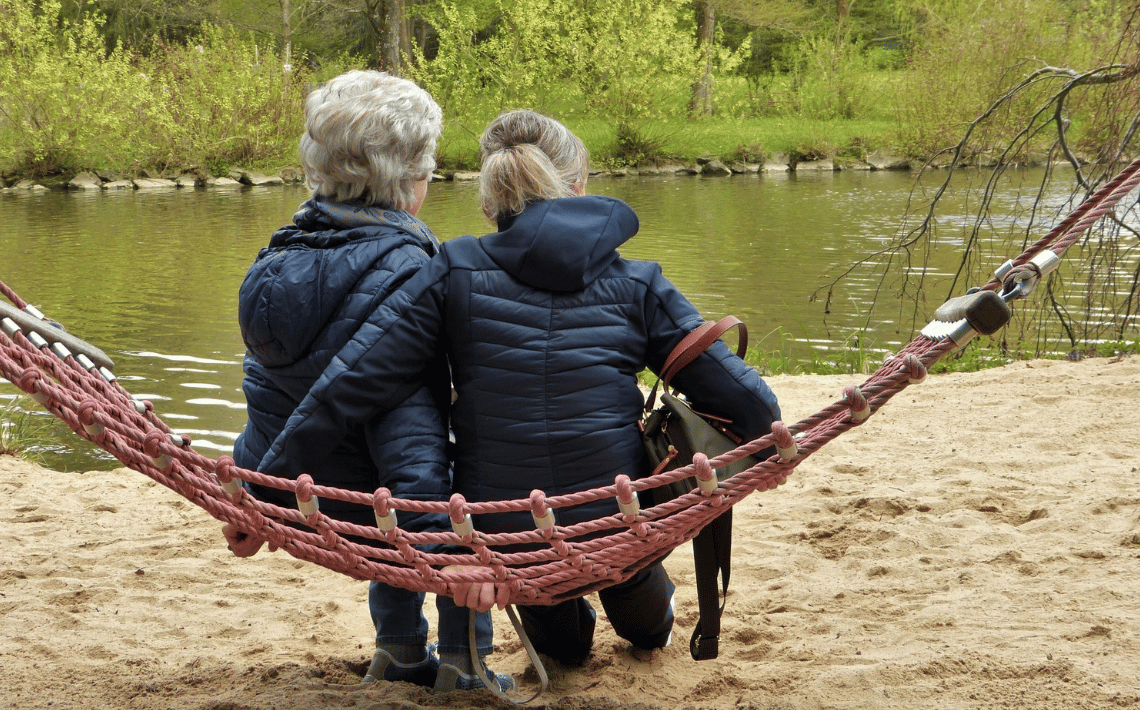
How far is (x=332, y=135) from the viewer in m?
2.17

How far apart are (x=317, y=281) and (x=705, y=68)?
23491 millimetres

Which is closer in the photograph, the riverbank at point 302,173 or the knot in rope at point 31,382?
the knot in rope at point 31,382

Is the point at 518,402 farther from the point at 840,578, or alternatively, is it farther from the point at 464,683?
the point at 840,578

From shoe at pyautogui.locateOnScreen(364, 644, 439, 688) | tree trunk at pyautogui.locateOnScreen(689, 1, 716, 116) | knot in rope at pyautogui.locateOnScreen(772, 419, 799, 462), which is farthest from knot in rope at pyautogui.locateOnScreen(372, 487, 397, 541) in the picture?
tree trunk at pyautogui.locateOnScreen(689, 1, 716, 116)

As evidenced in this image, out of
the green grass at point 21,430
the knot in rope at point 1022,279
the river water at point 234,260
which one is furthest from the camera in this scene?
the river water at point 234,260

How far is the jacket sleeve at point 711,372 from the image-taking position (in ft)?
6.91

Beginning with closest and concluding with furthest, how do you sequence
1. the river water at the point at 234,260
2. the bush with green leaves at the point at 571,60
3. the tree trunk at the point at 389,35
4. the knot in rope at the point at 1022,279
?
the knot in rope at the point at 1022,279
the river water at the point at 234,260
the tree trunk at the point at 389,35
the bush with green leaves at the point at 571,60

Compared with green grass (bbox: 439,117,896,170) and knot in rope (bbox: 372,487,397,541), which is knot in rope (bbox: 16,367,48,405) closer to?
knot in rope (bbox: 372,487,397,541)

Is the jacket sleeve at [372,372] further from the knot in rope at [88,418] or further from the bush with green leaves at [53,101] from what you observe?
the bush with green leaves at [53,101]

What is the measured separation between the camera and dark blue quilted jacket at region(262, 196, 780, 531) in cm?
205

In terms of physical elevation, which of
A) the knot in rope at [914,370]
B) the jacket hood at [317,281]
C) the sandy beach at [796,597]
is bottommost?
the sandy beach at [796,597]

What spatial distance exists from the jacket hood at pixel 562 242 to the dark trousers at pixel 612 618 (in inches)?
32.6

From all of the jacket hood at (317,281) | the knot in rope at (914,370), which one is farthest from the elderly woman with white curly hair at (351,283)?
the knot in rope at (914,370)

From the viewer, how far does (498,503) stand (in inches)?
77.1
